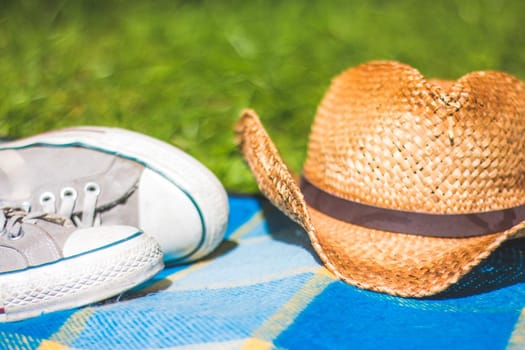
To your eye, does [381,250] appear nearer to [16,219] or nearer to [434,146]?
[434,146]

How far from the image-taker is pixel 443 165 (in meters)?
1.31

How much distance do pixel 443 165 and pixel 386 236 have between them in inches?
7.6

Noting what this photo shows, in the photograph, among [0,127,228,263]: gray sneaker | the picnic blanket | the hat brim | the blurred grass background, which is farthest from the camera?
the blurred grass background

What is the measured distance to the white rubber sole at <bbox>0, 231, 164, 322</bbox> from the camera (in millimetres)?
1180

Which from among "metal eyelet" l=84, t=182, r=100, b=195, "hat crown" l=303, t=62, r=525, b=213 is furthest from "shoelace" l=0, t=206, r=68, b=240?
"hat crown" l=303, t=62, r=525, b=213

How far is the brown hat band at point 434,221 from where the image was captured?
1312 millimetres

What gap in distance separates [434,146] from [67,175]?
85cm

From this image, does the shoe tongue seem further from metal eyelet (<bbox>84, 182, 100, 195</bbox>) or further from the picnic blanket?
the picnic blanket

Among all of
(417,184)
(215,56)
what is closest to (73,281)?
(417,184)

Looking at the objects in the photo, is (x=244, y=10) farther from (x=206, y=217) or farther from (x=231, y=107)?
(x=206, y=217)

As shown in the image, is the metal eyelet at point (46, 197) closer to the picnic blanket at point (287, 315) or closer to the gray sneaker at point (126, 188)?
the gray sneaker at point (126, 188)

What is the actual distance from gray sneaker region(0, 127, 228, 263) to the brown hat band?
35cm

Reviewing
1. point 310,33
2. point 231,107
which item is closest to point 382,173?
point 231,107

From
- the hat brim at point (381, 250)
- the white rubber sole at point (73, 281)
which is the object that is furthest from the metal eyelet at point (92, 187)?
the hat brim at point (381, 250)
